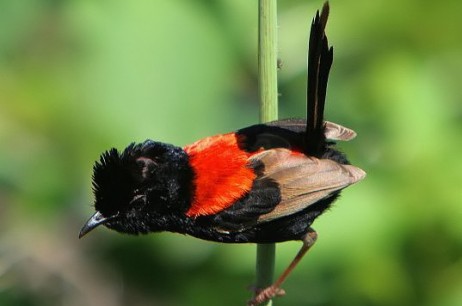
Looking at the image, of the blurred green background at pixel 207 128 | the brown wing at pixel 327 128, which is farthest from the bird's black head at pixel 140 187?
the blurred green background at pixel 207 128

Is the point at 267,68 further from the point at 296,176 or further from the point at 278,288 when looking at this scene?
the point at 278,288

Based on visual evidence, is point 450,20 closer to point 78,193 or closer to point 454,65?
point 454,65

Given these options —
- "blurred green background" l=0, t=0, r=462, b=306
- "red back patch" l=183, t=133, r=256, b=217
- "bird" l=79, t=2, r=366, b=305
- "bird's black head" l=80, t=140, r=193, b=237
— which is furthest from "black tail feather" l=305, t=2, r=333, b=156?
"blurred green background" l=0, t=0, r=462, b=306

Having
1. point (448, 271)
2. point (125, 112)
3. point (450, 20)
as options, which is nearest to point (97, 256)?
point (125, 112)

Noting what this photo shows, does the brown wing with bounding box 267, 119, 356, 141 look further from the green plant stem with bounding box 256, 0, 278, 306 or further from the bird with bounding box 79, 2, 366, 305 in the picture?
the green plant stem with bounding box 256, 0, 278, 306

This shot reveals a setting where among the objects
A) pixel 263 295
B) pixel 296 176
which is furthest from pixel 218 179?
pixel 263 295
